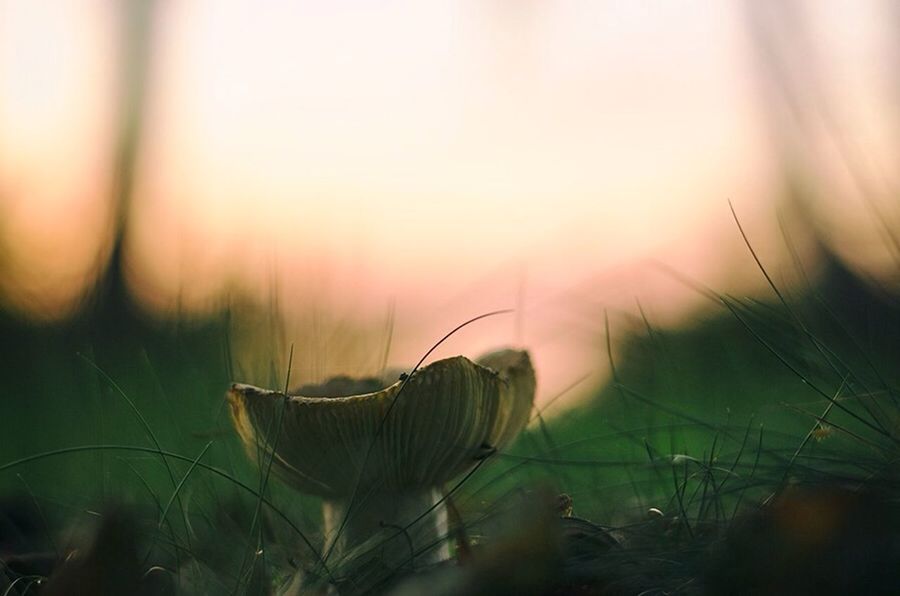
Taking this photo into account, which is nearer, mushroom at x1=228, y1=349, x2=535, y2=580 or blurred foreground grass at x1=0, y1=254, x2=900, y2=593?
blurred foreground grass at x1=0, y1=254, x2=900, y2=593

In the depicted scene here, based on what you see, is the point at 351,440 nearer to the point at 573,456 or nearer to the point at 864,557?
the point at 573,456

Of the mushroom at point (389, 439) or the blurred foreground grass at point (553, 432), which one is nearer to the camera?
the blurred foreground grass at point (553, 432)

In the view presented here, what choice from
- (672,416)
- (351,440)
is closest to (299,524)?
(351,440)

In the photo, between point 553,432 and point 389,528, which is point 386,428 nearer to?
A: point 389,528

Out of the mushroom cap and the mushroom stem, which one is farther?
the mushroom cap

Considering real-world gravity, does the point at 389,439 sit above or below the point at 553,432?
above

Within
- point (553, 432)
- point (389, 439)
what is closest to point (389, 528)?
point (389, 439)
